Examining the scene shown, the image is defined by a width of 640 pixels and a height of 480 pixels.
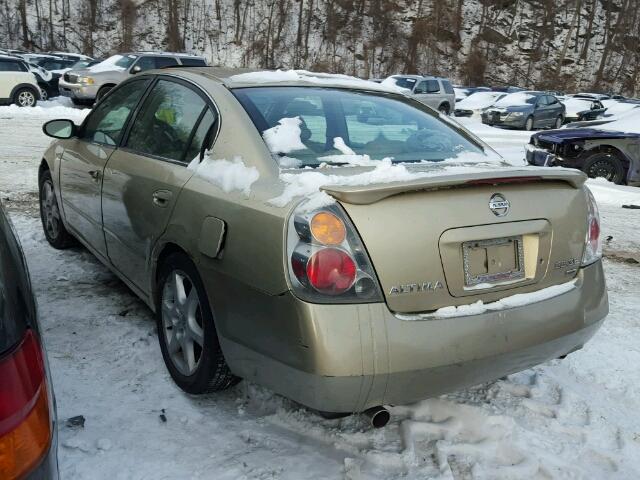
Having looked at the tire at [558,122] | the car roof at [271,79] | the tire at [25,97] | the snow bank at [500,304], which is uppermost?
the car roof at [271,79]

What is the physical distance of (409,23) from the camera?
48719 mm

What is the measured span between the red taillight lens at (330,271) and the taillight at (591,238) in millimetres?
1172

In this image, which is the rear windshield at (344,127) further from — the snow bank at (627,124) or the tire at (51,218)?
the snow bank at (627,124)

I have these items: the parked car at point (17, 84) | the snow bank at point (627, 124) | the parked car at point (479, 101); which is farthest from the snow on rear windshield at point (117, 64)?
the parked car at point (479, 101)

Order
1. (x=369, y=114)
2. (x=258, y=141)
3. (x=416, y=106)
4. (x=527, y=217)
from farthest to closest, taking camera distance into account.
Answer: (x=416, y=106), (x=369, y=114), (x=258, y=141), (x=527, y=217)

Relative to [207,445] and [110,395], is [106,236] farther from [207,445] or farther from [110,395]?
[207,445]

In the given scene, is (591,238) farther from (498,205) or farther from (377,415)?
(377,415)

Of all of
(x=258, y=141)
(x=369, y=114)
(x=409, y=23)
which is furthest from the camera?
(x=409, y=23)

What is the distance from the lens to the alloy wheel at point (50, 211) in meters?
Answer: 4.83

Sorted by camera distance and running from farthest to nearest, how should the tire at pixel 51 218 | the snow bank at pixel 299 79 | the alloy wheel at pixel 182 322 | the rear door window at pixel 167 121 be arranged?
the tire at pixel 51 218, the snow bank at pixel 299 79, the rear door window at pixel 167 121, the alloy wheel at pixel 182 322

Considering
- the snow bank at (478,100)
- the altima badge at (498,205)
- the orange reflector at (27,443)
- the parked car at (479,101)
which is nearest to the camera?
the orange reflector at (27,443)

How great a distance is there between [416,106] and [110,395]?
225 centimetres

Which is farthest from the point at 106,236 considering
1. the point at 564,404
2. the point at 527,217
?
the point at 564,404

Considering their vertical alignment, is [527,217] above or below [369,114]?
below
